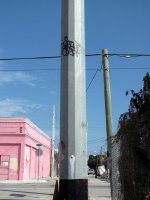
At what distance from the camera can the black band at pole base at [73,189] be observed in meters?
6.68

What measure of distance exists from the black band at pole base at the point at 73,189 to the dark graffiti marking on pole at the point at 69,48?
6.73ft

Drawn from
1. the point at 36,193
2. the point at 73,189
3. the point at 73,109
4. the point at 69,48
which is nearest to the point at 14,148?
the point at 36,193

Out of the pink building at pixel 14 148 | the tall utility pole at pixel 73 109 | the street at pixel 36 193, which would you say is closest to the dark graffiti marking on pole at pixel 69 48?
the tall utility pole at pixel 73 109

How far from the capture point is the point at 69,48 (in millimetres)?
7266

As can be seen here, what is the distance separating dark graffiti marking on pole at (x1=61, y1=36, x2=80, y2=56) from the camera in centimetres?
727

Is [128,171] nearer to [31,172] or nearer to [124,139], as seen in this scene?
[124,139]

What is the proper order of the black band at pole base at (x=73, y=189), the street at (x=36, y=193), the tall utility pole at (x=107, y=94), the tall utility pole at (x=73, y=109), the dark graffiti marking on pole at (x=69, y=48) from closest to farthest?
the black band at pole base at (x=73, y=189)
the tall utility pole at (x=73, y=109)
the dark graffiti marking on pole at (x=69, y=48)
the tall utility pole at (x=107, y=94)
the street at (x=36, y=193)

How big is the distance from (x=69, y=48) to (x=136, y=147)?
1.94m

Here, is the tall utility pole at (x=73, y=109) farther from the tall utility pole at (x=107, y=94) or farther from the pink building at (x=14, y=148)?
the pink building at (x=14, y=148)

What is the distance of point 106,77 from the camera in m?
17.8

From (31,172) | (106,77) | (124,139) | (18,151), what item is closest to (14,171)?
(18,151)

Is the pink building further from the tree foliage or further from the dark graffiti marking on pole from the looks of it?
the dark graffiti marking on pole

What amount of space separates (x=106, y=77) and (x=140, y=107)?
10528mm

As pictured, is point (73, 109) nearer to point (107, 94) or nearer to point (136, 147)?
point (136, 147)
